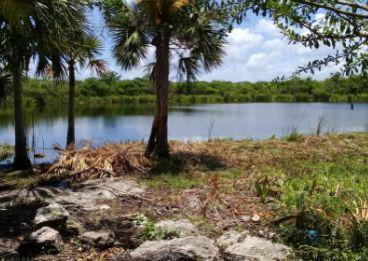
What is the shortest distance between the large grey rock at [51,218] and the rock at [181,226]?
1.08 meters

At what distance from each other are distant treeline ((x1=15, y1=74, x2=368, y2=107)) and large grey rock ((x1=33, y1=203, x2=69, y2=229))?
2.62m

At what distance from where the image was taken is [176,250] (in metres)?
4.93

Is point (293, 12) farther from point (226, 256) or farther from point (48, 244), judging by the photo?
point (48, 244)

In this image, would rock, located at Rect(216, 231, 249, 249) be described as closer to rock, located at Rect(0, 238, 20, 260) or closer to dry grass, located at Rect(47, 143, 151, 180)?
rock, located at Rect(0, 238, 20, 260)

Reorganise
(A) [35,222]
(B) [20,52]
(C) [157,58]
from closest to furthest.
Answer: (A) [35,222], (B) [20,52], (C) [157,58]

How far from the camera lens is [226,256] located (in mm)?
5051

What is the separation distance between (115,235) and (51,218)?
29.3 inches

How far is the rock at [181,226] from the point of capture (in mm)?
5556

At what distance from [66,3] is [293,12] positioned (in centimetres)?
455

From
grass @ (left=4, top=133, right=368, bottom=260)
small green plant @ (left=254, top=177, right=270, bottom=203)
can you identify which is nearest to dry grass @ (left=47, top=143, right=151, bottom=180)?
grass @ (left=4, top=133, right=368, bottom=260)

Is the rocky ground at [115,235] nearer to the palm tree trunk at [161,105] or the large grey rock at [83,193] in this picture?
the large grey rock at [83,193]

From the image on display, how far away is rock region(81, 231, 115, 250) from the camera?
5297 millimetres

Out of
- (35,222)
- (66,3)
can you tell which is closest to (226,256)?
(35,222)

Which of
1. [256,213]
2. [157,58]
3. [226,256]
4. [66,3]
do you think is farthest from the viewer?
[157,58]
